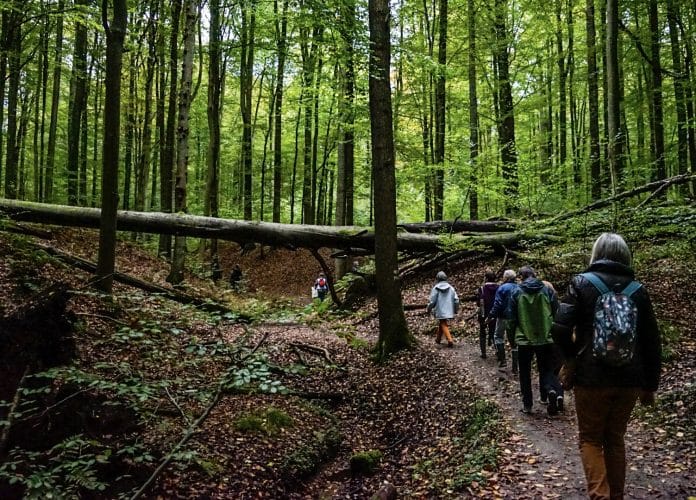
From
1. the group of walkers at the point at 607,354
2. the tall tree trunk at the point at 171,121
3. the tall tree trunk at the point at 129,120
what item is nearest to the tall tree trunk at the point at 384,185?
the group of walkers at the point at 607,354

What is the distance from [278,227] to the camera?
13.1 m

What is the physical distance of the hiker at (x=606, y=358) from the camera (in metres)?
3.12

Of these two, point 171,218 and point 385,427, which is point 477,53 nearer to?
point 171,218

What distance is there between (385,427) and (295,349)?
10.5ft

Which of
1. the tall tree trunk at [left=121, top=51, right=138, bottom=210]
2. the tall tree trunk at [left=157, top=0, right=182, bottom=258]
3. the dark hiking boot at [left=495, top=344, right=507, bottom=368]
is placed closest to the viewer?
the dark hiking boot at [left=495, top=344, right=507, bottom=368]

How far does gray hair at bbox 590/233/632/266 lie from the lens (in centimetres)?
328

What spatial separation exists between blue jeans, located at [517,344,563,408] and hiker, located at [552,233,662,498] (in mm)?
2981

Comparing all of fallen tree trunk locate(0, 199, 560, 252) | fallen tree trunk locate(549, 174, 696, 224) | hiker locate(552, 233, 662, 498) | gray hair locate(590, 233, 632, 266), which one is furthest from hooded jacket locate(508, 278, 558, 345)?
fallen tree trunk locate(0, 199, 560, 252)

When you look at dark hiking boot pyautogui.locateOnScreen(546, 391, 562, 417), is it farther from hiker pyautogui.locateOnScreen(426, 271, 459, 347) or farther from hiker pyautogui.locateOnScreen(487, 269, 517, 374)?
hiker pyautogui.locateOnScreen(426, 271, 459, 347)

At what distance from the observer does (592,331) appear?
10.4 feet

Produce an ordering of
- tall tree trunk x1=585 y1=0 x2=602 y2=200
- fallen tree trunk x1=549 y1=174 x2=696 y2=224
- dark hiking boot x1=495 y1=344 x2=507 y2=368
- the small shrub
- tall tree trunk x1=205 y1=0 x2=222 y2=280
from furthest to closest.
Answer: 1. tall tree trunk x1=205 y1=0 x2=222 y2=280
2. tall tree trunk x1=585 y1=0 x2=602 y2=200
3. fallen tree trunk x1=549 y1=174 x2=696 y2=224
4. dark hiking boot x1=495 y1=344 x2=507 y2=368
5. the small shrub

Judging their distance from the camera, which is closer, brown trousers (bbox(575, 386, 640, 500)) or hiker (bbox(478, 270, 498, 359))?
brown trousers (bbox(575, 386, 640, 500))

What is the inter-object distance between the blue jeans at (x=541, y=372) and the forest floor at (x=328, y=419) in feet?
0.93

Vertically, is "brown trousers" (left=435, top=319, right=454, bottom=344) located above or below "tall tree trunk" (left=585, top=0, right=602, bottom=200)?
below
